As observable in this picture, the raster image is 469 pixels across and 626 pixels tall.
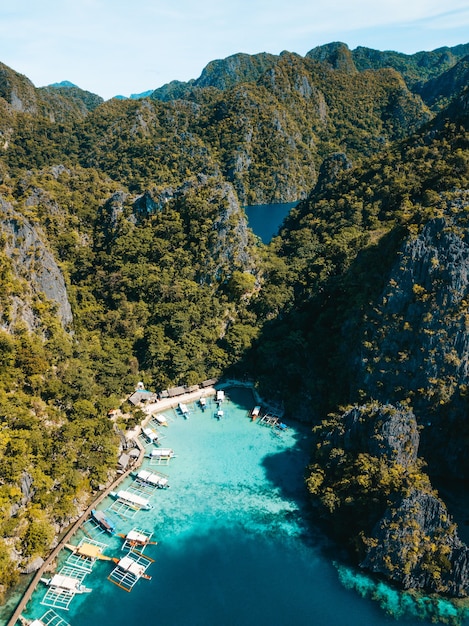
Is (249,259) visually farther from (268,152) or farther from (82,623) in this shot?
(268,152)

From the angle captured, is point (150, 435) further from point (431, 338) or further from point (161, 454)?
point (431, 338)

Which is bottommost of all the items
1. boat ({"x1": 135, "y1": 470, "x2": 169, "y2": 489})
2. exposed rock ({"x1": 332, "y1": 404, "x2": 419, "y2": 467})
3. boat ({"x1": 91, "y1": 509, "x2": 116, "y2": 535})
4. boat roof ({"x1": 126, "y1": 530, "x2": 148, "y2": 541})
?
boat roof ({"x1": 126, "y1": 530, "x2": 148, "y2": 541})

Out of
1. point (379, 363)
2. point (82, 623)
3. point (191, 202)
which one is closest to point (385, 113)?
point (191, 202)

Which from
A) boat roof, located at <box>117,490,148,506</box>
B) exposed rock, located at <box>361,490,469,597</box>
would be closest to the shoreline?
boat roof, located at <box>117,490,148,506</box>

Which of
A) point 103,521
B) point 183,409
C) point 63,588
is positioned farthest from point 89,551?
point 183,409

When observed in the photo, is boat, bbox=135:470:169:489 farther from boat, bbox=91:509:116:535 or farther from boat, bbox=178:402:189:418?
boat, bbox=178:402:189:418
